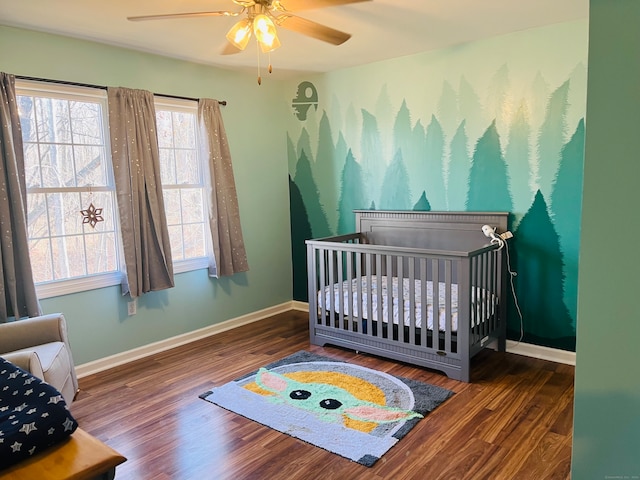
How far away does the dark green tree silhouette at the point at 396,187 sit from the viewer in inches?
158

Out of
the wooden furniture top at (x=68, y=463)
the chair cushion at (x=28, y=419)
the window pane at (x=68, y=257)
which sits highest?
the window pane at (x=68, y=257)

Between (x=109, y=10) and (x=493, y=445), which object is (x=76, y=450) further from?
(x=109, y=10)

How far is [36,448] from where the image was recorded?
45.3 inches

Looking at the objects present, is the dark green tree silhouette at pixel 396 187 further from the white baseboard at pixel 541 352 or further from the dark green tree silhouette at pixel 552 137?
the white baseboard at pixel 541 352

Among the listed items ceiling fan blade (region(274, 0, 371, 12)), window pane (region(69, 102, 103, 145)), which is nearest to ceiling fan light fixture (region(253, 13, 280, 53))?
ceiling fan blade (region(274, 0, 371, 12))

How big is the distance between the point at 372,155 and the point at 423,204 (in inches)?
26.9

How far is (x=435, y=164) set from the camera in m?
3.80

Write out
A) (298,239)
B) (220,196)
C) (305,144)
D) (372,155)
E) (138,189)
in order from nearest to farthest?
(138,189) → (220,196) → (372,155) → (305,144) → (298,239)

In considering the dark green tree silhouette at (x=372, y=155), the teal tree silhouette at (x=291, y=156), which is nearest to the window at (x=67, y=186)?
the teal tree silhouette at (x=291, y=156)

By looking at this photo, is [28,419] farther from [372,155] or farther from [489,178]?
[372,155]

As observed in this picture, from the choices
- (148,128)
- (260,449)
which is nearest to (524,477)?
(260,449)

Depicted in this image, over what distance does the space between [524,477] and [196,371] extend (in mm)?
2233

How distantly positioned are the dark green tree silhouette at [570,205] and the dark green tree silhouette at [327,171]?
1.95m

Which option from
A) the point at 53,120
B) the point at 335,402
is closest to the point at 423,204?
the point at 335,402
